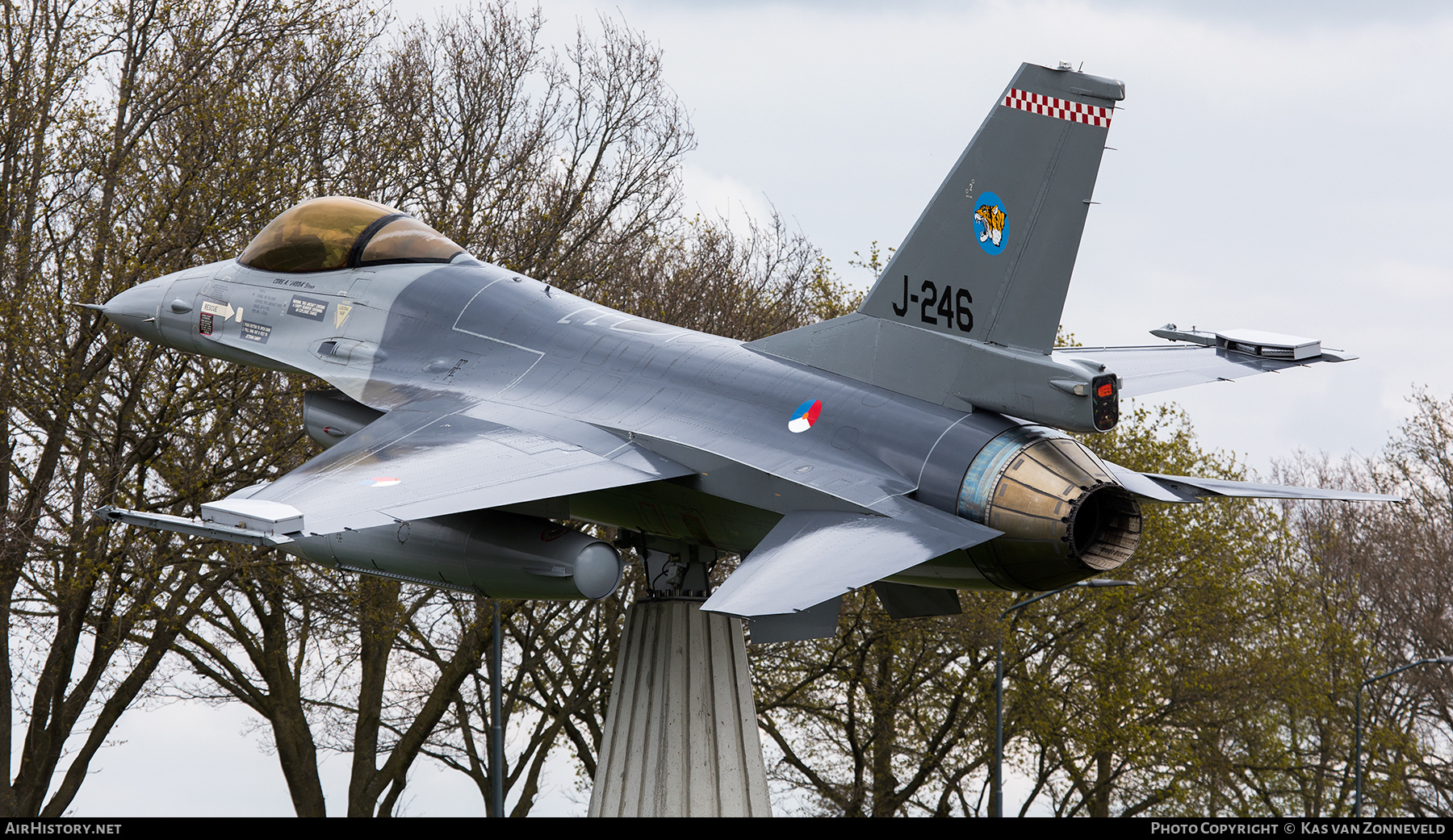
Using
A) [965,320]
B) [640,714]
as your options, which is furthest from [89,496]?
[965,320]

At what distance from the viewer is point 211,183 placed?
1925cm

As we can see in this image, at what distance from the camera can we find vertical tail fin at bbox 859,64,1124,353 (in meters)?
9.77

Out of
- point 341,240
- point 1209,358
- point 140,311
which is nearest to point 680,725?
point 1209,358

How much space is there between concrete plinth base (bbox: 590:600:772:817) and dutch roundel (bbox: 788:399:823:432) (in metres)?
1.70

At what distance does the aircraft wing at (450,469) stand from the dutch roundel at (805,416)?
2.94 feet

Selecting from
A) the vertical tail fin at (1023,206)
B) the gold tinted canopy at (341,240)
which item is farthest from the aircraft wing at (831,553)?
the gold tinted canopy at (341,240)

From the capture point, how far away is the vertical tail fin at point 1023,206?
32.1ft

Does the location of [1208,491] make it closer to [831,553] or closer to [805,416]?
[805,416]

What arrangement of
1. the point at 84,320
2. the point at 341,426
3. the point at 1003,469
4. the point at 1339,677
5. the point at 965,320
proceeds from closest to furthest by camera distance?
the point at 1003,469
the point at 965,320
the point at 341,426
the point at 84,320
the point at 1339,677

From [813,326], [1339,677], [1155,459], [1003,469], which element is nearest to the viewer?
[1003,469]

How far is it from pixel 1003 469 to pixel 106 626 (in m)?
14.3

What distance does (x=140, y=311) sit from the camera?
13891 millimetres

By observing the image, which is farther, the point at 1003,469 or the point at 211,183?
the point at 211,183

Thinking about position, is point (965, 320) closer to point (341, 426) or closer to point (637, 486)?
point (637, 486)
